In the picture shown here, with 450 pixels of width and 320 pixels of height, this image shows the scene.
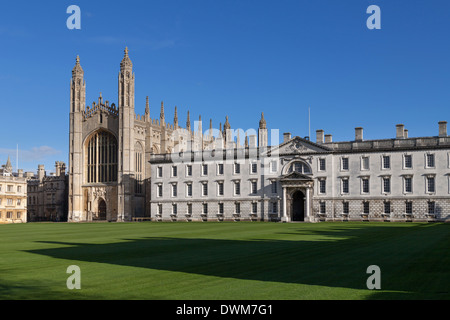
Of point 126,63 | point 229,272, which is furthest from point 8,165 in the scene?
point 229,272

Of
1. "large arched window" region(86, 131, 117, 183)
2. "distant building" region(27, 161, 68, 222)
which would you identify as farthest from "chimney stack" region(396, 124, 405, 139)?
"distant building" region(27, 161, 68, 222)

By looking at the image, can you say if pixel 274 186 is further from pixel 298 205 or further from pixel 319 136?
pixel 319 136

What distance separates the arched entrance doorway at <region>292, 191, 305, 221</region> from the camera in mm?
66250

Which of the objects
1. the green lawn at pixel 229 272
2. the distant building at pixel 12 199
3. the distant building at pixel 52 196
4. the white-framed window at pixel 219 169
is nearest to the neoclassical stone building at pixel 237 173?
the white-framed window at pixel 219 169

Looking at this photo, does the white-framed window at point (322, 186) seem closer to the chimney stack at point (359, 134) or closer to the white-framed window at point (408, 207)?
the chimney stack at point (359, 134)

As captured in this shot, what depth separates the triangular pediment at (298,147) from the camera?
63.9 metres

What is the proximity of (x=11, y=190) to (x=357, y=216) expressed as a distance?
60157 millimetres

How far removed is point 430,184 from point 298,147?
15.8 m

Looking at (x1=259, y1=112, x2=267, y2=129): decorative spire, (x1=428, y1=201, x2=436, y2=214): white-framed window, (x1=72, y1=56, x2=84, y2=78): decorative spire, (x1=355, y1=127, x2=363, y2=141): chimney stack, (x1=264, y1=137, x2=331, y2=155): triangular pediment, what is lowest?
(x1=428, y1=201, x2=436, y2=214): white-framed window

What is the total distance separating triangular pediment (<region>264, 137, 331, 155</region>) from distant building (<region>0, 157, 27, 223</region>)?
4963 cm

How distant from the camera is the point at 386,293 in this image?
11.6 meters

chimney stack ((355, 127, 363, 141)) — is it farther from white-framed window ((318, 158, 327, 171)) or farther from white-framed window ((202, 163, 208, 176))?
white-framed window ((202, 163, 208, 176))
